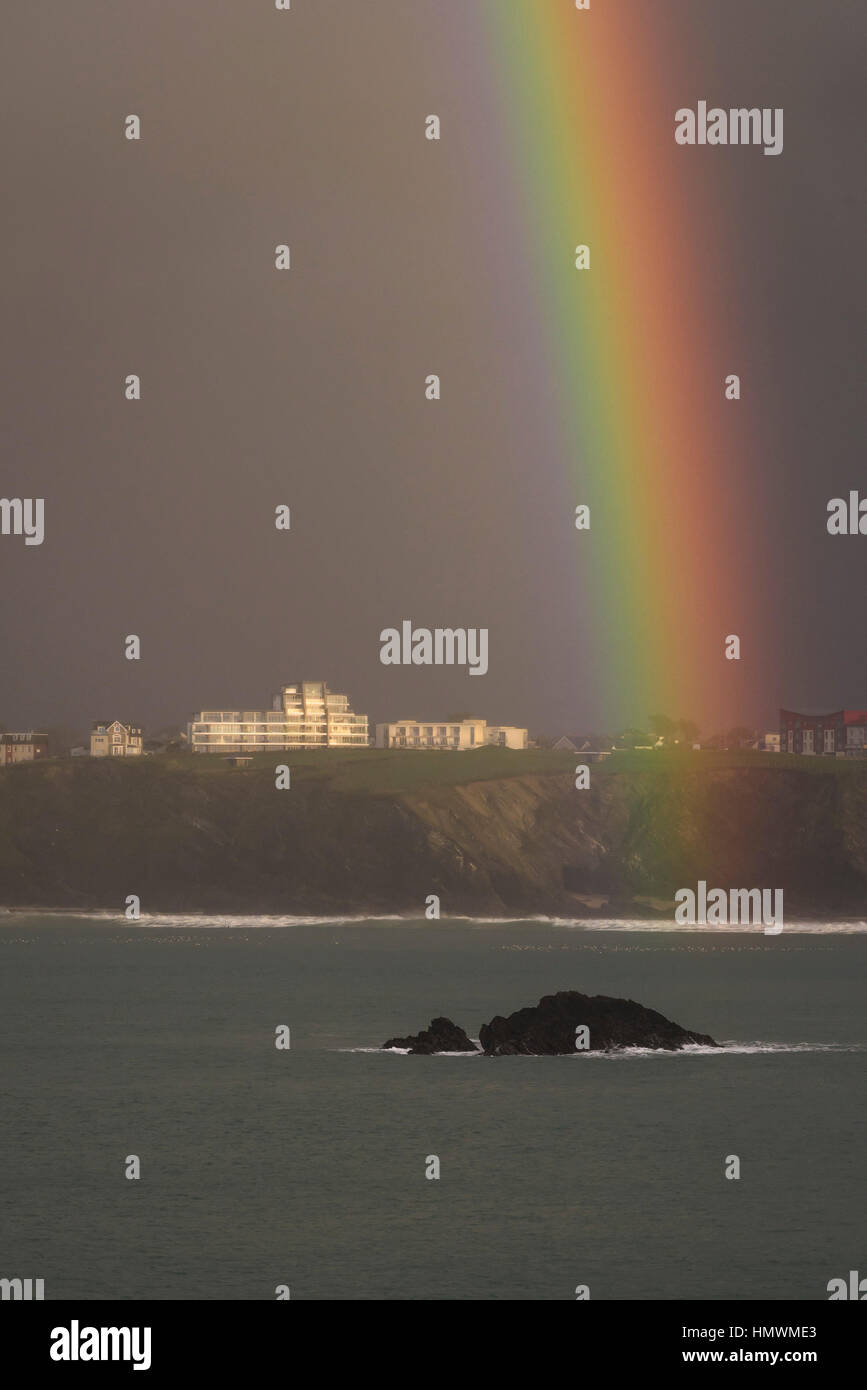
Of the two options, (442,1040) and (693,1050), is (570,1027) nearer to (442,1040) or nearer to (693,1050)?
(442,1040)

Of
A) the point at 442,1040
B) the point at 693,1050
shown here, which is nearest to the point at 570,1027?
the point at 442,1040

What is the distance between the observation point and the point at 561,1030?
86.6 m

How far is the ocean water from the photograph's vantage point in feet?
146

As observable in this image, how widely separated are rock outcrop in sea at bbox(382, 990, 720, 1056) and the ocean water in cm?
118

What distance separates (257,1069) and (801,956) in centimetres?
9938

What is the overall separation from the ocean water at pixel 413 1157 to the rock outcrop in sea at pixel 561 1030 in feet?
3.86

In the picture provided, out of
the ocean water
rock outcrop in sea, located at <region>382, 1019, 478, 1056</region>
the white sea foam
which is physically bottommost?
the ocean water

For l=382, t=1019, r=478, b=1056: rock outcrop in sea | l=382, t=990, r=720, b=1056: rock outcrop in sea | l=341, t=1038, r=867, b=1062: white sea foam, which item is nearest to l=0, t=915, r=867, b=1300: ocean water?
l=341, t=1038, r=867, b=1062: white sea foam

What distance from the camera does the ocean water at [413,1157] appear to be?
1750 inches

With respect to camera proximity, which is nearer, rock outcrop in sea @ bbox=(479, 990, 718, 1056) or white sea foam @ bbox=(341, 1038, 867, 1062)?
rock outcrop in sea @ bbox=(479, 990, 718, 1056)

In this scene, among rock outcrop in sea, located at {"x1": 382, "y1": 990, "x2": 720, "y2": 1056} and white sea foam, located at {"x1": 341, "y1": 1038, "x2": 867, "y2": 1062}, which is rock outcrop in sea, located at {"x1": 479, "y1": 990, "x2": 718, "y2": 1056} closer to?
rock outcrop in sea, located at {"x1": 382, "y1": 990, "x2": 720, "y2": 1056}
